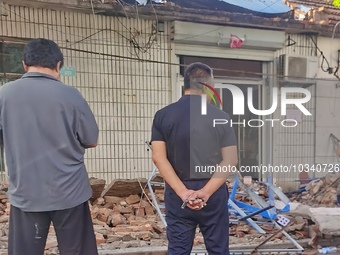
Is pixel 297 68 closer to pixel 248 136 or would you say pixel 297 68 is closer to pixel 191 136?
pixel 248 136

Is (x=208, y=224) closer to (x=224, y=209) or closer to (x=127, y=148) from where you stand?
(x=224, y=209)

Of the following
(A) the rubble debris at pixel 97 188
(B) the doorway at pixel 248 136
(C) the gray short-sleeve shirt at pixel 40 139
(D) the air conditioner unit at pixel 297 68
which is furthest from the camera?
(B) the doorway at pixel 248 136

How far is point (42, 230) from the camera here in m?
2.00

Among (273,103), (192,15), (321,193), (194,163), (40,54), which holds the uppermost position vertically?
(192,15)

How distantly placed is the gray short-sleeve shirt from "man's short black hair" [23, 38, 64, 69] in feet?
0.25

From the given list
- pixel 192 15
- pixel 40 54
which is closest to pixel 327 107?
pixel 192 15

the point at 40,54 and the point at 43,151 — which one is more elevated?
the point at 40,54

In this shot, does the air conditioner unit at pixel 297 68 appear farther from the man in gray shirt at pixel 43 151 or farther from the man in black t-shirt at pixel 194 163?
the man in gray shirt at pixel 43 151

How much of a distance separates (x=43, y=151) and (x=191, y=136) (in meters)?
0.98

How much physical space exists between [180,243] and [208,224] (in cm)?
24

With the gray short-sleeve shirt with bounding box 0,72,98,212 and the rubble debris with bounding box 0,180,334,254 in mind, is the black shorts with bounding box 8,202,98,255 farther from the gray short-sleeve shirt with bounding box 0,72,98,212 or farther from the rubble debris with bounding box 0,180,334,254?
the rubble debris with bounding box 0,180,334,254

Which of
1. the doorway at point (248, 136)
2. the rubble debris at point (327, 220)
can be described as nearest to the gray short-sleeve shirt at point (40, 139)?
the rubble debris at point (327, 220)

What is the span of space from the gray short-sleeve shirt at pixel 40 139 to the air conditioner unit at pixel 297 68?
5.47 metres

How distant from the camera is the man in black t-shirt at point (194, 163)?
224 centimetres
